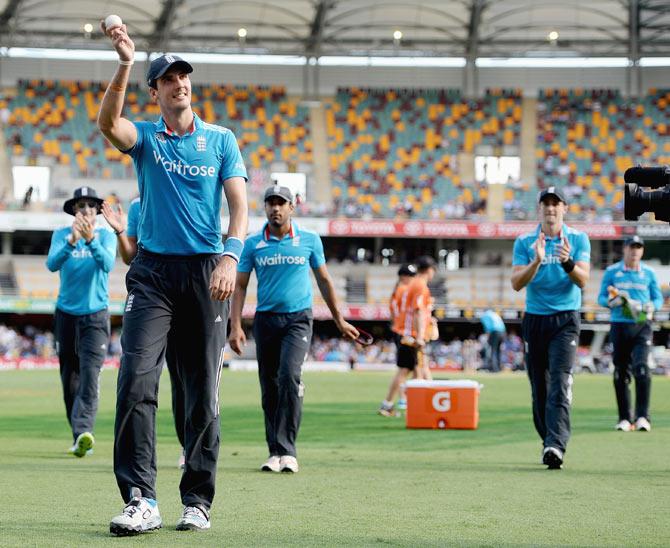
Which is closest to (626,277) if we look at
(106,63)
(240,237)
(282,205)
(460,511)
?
(282,205)

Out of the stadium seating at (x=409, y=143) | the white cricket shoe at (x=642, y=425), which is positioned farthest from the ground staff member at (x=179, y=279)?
the stadium seating at (x=409, y=143)

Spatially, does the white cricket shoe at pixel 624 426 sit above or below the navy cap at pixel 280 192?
below

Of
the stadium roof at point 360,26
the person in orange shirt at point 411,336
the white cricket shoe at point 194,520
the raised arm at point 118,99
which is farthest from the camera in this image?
the stadium roof at point 360,26

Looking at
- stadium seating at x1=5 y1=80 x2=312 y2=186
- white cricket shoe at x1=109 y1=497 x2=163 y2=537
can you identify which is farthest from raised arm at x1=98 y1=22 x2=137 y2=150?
stadium seating at x1=5 y1=80 x2=312 y2=186

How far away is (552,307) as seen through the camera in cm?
972

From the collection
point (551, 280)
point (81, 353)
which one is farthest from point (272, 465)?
point (551, 280)

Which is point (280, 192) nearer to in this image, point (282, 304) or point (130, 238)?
point (282, 304)

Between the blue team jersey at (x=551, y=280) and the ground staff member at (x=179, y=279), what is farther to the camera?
the blue team jersey at (x=551, y=280)

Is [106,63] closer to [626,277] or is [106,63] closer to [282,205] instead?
[626,277]

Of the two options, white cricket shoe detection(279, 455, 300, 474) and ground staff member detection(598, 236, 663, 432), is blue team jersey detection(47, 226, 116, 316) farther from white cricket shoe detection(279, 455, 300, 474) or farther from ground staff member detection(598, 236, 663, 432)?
ground staff member detection(598, 236, 663, 432)

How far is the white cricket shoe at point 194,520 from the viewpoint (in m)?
5.79

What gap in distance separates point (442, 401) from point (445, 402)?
0.13 ft

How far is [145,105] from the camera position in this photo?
159ft

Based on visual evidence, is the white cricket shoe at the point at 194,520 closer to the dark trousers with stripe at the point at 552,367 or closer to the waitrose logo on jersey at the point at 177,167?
the waitrose logo on jersey at the point at 177,167
